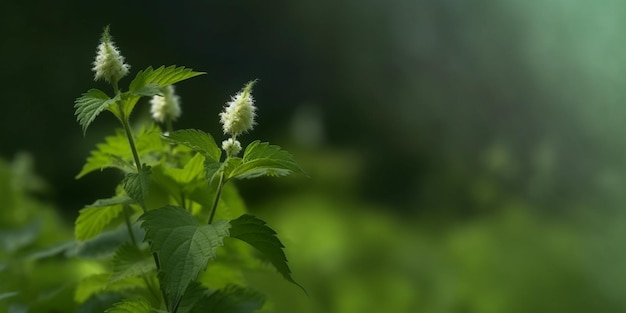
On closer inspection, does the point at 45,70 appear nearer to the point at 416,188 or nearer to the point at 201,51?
the point at 201,51

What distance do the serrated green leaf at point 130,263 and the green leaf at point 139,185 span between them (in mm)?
81

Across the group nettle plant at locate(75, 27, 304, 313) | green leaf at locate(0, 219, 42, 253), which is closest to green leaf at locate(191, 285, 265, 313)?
nettle plant at locate(75, 27, 304, 313)

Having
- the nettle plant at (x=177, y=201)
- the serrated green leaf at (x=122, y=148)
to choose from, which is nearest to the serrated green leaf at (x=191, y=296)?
the nettle plant at (x=177, y=201)

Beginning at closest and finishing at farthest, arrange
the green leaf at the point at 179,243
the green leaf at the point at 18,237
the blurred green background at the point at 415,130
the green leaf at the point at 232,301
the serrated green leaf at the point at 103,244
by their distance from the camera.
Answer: the green leaf at the point at 179,243 → the green leaf at the point at 232,301 → the serrated green leaf at the point at 103,244 → the green leaf at the point at 18,237 → the blurred green background at the point at 415,130

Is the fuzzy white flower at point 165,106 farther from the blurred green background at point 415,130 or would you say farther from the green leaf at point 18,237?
the blurred green background at point 415,130

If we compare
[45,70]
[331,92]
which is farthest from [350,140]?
[45,70]

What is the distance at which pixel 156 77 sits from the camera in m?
0.49

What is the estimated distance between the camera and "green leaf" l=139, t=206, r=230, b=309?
420 mm

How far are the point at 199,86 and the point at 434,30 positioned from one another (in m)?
0.42

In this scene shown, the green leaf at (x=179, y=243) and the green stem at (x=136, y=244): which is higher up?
the green leaf at (x=179, y=243)

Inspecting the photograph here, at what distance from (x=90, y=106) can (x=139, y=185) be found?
6 centimetres

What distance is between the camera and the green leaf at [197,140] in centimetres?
46

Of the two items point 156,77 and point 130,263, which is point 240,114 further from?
point 130,263

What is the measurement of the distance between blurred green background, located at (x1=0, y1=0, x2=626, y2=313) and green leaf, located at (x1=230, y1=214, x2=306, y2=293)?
1.92 feet
